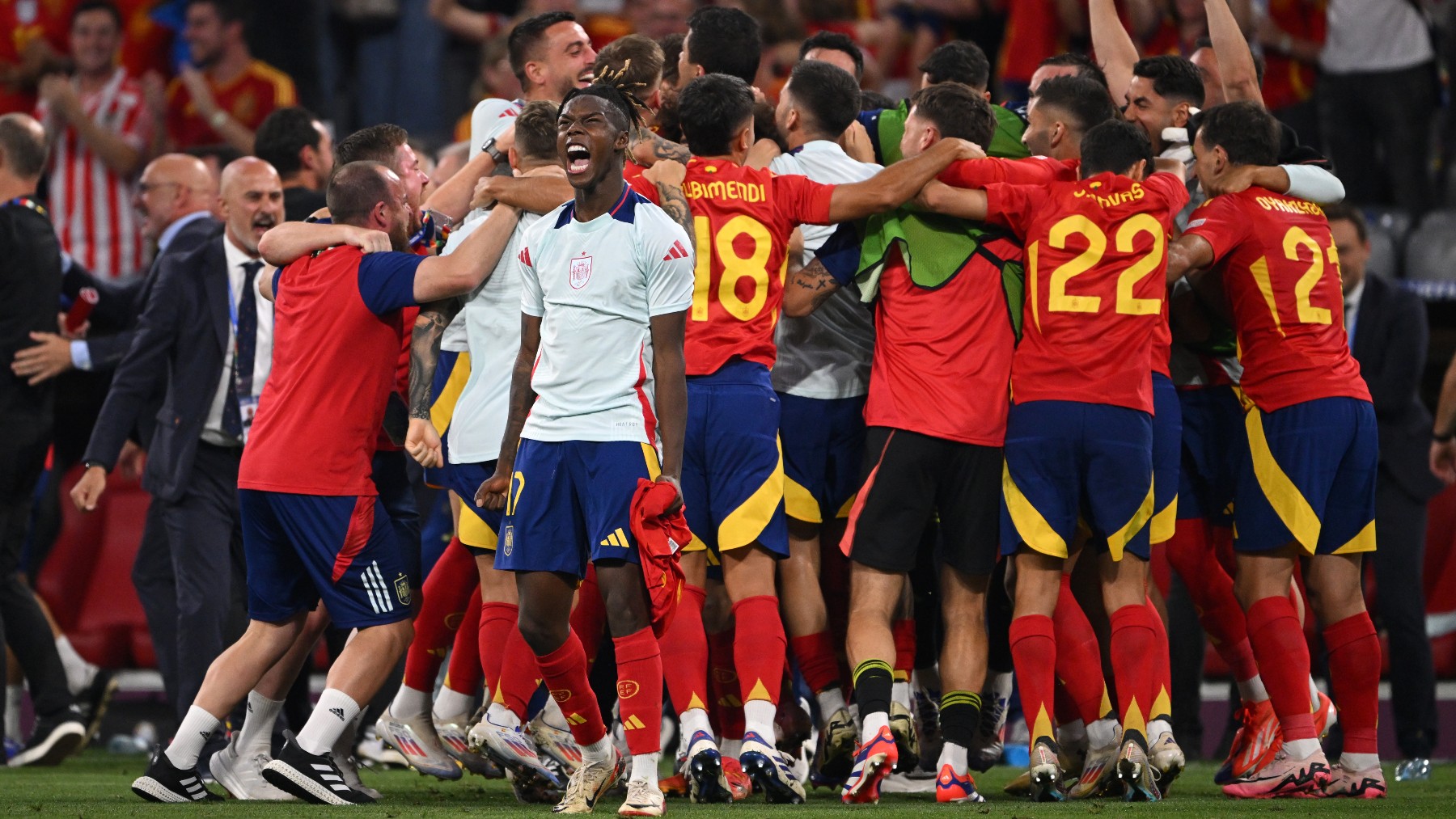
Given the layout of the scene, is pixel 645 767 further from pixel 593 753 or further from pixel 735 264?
pixel 735 264

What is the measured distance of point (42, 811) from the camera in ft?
19.4

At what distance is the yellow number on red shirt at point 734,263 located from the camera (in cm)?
648

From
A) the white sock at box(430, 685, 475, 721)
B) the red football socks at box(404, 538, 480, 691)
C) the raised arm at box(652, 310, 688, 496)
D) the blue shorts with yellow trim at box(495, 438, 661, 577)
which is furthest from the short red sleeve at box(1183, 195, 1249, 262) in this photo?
the white sock at box(430, 685, 475, 721)

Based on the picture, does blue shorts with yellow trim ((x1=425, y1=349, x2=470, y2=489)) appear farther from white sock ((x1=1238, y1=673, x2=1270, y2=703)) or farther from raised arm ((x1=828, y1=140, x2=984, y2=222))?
white sock ((x1=1238, y1=673, x2=1270, y2=703))

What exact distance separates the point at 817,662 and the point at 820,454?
799 mm

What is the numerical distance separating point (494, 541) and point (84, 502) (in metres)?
2.20

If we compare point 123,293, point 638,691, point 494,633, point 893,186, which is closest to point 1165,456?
point 893,186

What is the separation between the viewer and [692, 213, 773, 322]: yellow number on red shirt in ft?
21.3

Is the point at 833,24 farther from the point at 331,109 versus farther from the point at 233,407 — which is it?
the point at 233,407

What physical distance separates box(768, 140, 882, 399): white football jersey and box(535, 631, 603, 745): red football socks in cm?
167

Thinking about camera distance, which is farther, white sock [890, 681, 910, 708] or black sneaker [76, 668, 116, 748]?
black sneaker [76, 668, 116, 748]

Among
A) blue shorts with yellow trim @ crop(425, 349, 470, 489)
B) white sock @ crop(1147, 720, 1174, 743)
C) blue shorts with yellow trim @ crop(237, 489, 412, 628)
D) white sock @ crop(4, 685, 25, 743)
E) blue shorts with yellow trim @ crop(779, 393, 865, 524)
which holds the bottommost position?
white sock @ crop(4, 685, 25, 743)

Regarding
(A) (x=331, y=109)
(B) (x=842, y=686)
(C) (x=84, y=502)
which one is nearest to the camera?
(B) (x=842, y=686)

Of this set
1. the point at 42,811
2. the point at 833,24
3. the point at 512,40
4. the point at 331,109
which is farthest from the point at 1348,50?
the point at 42,811
